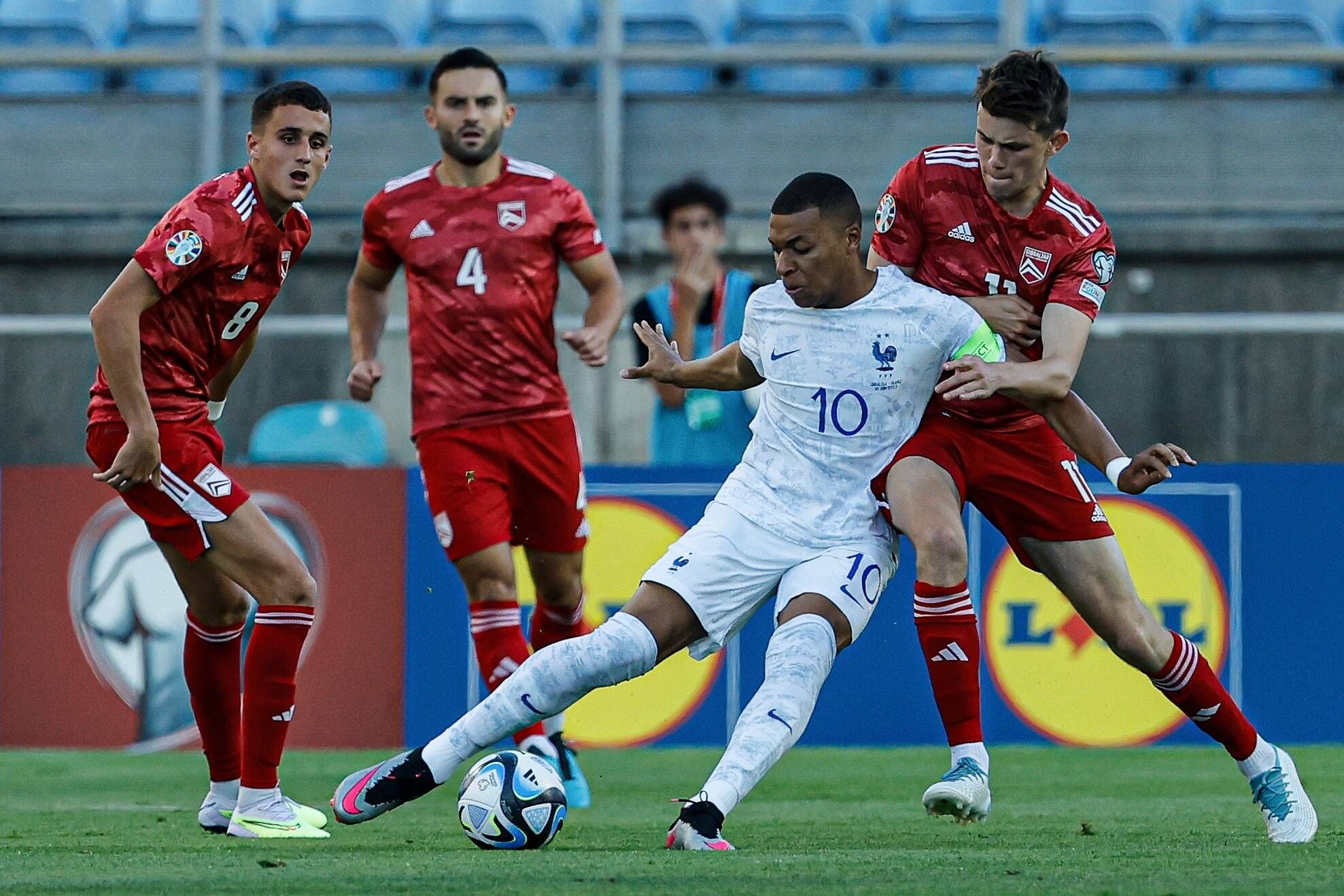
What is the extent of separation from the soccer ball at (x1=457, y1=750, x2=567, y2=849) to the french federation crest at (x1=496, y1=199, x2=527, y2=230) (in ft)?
7.76

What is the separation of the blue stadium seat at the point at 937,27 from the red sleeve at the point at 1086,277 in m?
6.39

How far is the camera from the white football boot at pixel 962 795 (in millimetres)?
4566

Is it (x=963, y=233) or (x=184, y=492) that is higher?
(x=963, y=233)

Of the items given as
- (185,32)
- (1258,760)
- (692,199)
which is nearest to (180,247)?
(1258,760)

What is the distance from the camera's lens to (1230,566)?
8195 millimetres

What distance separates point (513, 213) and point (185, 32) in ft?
20.1

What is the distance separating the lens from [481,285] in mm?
6293

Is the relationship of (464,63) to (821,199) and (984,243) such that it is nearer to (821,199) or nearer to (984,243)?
(984,243)

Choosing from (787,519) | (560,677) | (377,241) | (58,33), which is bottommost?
(560,677)

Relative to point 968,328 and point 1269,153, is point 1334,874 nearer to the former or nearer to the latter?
point 968,328

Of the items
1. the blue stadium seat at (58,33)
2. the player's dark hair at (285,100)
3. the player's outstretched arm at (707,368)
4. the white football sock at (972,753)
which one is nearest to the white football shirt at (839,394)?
the player's outstretched arm at (707,368)

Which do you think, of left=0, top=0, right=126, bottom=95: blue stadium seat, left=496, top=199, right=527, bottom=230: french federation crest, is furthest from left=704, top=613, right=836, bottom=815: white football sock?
left=0, top=0, right=126, bottom=95: blue stadium seat

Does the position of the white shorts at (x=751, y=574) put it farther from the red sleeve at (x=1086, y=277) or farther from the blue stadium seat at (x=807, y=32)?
the blue stadium seat at (x=807, y=32)

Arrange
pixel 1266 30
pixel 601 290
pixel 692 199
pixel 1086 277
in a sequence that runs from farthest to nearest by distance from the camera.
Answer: pixel 1266 30, pixel 692 199, pixel 601 290, pixel 1086 277
